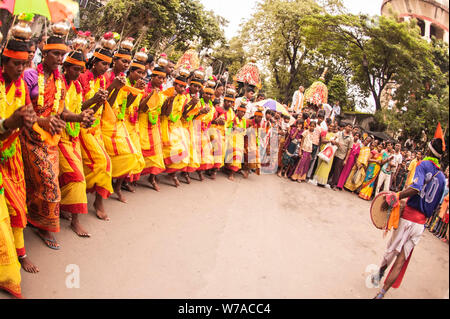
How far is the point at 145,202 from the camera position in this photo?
5480mm

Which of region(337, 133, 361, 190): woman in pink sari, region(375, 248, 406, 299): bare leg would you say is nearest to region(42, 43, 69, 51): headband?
region(375, 248, 406, 299): bare leg

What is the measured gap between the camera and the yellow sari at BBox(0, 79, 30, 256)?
298 cm

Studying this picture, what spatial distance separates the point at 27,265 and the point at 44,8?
320 centimetres

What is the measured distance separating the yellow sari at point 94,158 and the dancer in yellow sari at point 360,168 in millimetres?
7913

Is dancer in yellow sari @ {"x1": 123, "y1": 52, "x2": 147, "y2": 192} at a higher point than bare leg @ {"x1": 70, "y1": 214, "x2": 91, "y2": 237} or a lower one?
higher

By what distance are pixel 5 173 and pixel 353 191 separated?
948 cm

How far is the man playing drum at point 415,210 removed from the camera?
371cm

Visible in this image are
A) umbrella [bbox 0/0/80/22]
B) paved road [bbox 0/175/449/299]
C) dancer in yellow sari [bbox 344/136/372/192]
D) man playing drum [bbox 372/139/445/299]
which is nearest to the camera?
paved road [bbox 0/175/449/299]

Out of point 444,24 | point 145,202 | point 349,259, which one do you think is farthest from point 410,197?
point 145,202

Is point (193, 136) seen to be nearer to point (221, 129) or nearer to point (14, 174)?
point (221, 129)

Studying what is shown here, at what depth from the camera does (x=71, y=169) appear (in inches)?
152

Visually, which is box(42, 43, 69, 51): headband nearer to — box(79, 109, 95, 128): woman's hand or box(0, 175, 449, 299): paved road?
box(79, 109, 95, 128): woman's hand

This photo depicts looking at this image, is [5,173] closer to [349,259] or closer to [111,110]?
[111,110]
